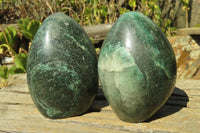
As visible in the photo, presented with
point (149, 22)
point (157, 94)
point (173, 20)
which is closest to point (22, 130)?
point (157, 94)

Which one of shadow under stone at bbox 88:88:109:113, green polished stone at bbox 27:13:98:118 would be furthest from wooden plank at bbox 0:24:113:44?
green polished stone at bbox 27:13:98:118

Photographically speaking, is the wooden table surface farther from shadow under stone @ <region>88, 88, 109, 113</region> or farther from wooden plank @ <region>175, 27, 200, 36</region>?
wooden plank @ <region>175, 27, 200, 36</region>

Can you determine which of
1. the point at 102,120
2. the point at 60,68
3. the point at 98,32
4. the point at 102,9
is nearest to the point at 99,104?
A: the point at 102,120

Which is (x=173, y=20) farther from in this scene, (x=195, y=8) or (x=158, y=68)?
(x=158, y=68)

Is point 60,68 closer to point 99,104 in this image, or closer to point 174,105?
point 99,104

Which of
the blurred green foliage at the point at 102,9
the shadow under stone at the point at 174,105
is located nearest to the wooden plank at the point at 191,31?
the blurred green foliage at the point at 102,9
